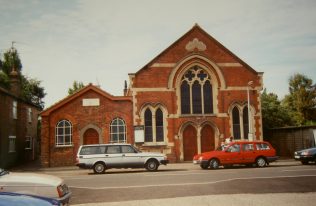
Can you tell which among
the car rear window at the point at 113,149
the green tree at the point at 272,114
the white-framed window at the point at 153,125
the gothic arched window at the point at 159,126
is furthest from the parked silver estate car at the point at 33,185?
the green tree at the point at 272,114

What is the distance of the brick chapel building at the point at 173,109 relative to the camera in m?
27.5

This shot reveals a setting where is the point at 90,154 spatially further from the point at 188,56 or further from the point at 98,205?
the point at 188,56

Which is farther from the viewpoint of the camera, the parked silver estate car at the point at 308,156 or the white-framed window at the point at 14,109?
the white-framed window at the point at 14,109

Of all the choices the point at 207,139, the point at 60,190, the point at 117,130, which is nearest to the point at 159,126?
the point at 117,130

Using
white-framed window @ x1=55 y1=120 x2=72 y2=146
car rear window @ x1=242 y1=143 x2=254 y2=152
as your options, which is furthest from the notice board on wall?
car rear window @ x1=242 y1=143 x2=254 y2=152

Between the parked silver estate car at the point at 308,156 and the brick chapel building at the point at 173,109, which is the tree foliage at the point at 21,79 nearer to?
the brick chapel building at the point at 173,109

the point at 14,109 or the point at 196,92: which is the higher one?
the point at 196,92

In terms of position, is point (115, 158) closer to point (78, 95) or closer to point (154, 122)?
point (154, 122)

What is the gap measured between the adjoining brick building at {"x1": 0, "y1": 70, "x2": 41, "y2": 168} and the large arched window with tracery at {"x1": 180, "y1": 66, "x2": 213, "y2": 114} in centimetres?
1457

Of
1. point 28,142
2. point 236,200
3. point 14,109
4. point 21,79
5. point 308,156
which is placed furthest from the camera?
point 21,79

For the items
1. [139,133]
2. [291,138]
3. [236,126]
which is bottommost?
[291,138]

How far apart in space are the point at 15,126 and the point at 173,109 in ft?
48.3

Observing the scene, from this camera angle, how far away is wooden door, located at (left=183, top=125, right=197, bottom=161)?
28422 millimetres

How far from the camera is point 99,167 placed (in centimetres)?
2098
